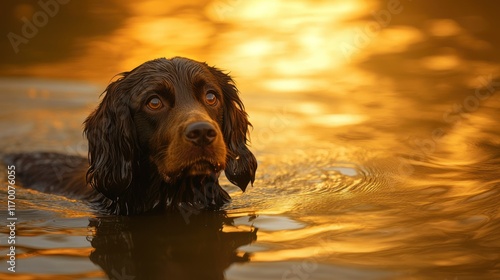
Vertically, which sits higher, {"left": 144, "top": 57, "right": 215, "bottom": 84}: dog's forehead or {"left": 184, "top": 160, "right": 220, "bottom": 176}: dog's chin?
{"left": 144, "top": 57, "right": 215, "bottom": 84}: dog's forehead

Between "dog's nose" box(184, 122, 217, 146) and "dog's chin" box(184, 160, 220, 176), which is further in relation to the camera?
"dog's chin" box(184, 160, 220, 176)

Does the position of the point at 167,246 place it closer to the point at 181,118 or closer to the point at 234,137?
the point at 181,118

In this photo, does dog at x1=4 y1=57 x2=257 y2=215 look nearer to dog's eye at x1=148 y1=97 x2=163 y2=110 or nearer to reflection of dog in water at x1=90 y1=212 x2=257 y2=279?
dog's eye at x1=148 y1=97 x2=163 y2=110

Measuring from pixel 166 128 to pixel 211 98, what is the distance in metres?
0.50

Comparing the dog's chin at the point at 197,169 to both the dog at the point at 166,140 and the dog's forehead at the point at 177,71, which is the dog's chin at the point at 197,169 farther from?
the dog's forehead at the point at 177,71

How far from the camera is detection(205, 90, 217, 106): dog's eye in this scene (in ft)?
21.1

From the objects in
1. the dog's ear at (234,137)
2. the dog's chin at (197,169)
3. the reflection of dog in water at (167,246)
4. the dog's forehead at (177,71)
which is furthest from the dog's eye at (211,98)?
the reflection of dog in water at (167,246)

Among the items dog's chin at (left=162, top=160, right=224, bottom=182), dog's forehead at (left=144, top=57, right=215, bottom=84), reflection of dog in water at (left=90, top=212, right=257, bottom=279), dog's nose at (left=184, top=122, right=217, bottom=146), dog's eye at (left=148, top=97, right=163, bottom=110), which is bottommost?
reflection of dog in water at (left=90, top=212, right=257, bottom=279)

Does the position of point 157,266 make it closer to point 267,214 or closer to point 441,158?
point 267,214

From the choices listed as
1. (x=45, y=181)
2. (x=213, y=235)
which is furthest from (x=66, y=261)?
(x=45, y=181)

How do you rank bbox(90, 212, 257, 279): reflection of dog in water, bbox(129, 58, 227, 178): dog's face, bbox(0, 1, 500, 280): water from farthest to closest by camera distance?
bbox(129, 58, 227, 178): dog's face, bbox(0, 1, 500, 280): water, bbox(90, 212, 257, 279): reflection of dog in water

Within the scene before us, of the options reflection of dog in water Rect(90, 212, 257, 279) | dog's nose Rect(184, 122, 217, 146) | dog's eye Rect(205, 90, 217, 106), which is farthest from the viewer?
dog's eye Rect(205, 90, 217, 106)

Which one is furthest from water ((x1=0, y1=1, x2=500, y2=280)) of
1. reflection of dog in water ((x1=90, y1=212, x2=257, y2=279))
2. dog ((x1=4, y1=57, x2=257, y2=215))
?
dog ((x1=4, y1=57, x2=257, y2=215))

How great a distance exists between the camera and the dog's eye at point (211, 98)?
6.42 meters
